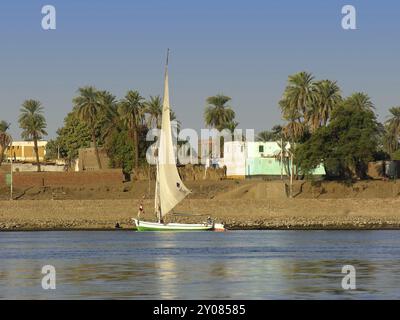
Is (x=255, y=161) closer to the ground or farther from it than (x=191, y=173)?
farther from it

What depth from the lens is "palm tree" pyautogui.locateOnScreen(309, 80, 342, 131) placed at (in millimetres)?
153875

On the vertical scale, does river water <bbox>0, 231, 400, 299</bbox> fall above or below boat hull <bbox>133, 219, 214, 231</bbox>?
below

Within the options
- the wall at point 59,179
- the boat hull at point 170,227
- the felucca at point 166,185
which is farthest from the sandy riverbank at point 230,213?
the wall at point 59,179

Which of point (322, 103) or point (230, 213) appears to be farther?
point (322, 103)

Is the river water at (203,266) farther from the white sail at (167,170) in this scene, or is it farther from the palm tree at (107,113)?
the palm tree at (107,113)

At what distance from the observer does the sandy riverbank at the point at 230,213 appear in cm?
12350

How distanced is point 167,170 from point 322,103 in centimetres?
5127

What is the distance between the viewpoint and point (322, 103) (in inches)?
6097

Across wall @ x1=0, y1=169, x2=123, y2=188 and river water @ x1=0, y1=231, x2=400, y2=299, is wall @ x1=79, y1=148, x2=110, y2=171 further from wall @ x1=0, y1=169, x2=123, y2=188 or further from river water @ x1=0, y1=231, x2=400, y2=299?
river water @ x1=0, y1=231, x2=400, y2=299

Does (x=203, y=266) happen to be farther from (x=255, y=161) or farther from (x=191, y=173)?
(x=255, y=161)

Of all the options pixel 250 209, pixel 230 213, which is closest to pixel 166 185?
pixel 230 213

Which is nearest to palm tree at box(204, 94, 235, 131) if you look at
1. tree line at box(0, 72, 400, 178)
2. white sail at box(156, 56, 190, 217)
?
tree line at box(0, 72, 400, 178)

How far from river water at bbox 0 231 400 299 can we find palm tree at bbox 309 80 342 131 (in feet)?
161

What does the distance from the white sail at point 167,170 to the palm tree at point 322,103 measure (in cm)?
4781
